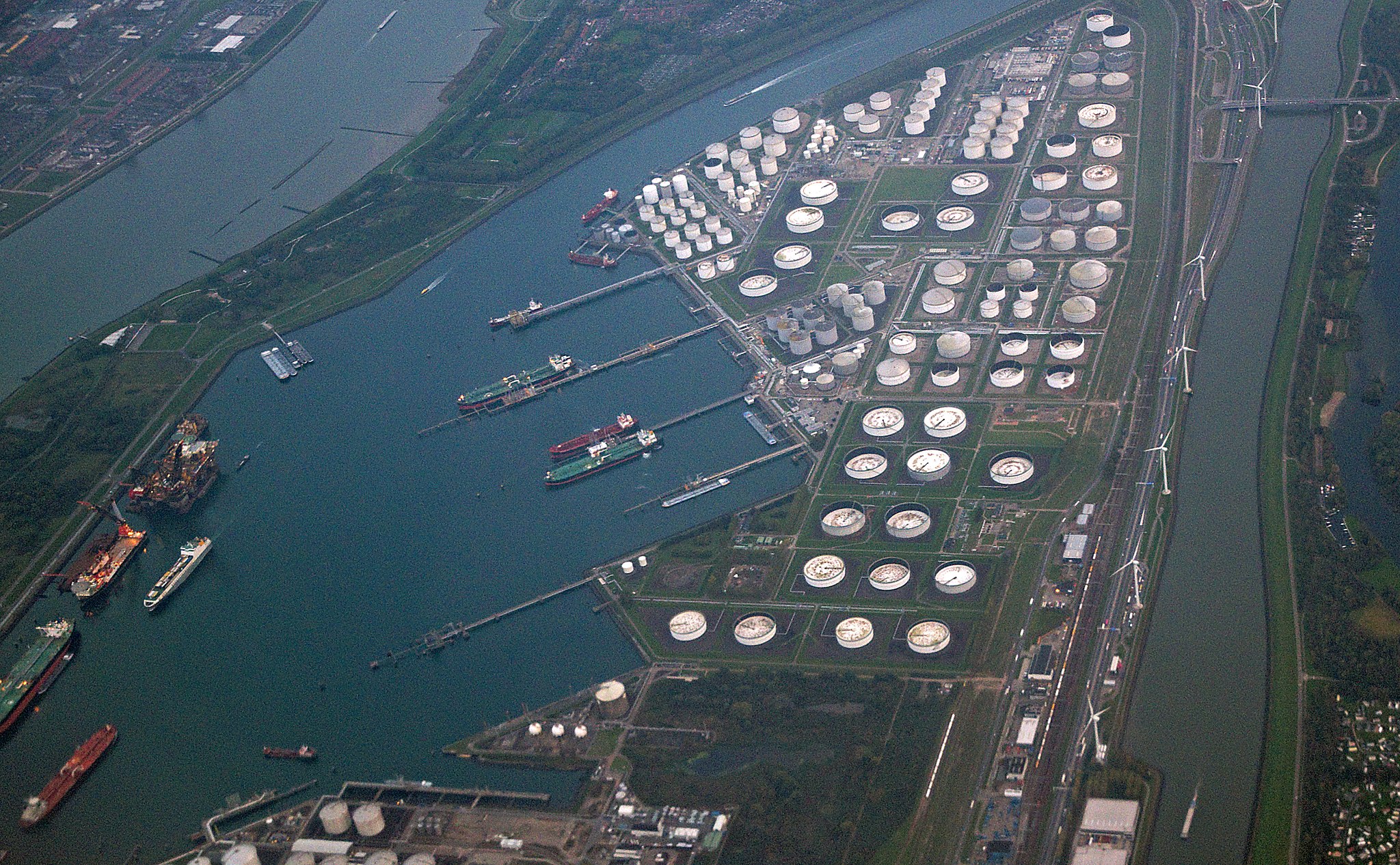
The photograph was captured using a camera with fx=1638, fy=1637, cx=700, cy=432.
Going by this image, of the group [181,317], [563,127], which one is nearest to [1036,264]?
[563,127]

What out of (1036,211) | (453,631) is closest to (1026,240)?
(1036,211)

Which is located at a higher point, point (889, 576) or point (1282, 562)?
point (889, 576)

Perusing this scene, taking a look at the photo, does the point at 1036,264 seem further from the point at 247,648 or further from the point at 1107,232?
the point at 247,648

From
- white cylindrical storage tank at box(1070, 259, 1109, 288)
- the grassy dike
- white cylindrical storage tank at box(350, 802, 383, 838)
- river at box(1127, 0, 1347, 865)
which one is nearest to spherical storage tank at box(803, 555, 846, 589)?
river at box(1127, 0, 1347, 865)

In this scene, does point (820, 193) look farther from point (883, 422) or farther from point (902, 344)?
point (883, 422)

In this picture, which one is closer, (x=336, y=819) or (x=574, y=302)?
(x=336, y=819)

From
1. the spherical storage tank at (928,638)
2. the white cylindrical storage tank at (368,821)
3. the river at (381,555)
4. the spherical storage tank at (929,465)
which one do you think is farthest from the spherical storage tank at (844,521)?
the white cylindrical storage tank at (368,821)

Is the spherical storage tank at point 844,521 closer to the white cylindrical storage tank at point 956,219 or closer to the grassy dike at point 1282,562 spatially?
the grassy dike at point 1282,562
